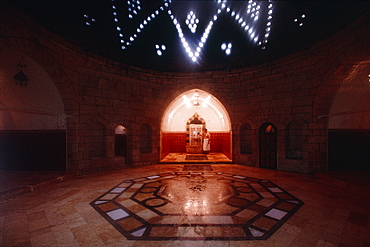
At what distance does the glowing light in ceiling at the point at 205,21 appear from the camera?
25.5ft

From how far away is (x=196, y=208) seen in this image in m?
3.69

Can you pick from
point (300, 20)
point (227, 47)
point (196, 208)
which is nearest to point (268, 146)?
point (300, 20)

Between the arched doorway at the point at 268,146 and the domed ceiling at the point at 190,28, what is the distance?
3.40 metres

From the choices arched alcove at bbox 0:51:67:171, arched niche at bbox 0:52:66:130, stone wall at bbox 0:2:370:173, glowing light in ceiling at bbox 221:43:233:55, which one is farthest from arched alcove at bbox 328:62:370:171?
arched alcove at bbox 0:51:67:171

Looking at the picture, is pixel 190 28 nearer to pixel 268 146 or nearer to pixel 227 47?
pixel 227 47

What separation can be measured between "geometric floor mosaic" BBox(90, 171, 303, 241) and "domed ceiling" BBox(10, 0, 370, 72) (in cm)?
585

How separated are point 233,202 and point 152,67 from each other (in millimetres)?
7580

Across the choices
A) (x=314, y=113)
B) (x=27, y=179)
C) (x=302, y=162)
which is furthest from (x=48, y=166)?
(x=314, y=113)

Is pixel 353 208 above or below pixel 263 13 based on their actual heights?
below

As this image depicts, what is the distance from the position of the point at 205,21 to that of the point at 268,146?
7560 mm

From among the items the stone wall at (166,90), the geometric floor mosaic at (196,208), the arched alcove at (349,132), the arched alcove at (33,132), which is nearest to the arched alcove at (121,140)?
the stone wall at (166,90)

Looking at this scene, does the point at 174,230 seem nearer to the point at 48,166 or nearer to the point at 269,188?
the point at 269,188

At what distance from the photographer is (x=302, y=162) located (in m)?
6.88

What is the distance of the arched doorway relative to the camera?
7805 millimetres
